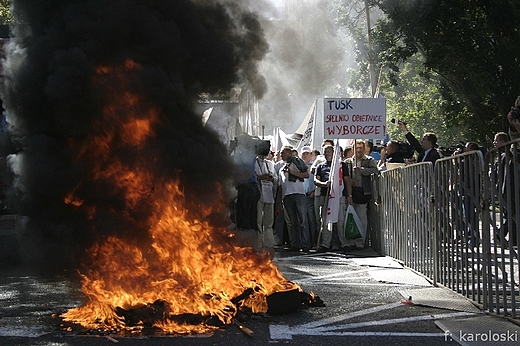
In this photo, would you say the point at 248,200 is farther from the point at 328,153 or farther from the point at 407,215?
the point at 407,215

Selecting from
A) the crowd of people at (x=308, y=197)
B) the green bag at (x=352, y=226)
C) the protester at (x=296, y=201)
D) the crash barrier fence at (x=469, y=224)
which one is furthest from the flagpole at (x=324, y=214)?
the crash barrier fence at (x=469, y=224)

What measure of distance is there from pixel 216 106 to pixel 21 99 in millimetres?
2170

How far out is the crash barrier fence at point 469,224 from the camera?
6.79 metres

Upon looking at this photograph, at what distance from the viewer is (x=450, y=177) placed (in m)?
8.30

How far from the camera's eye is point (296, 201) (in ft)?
47.2

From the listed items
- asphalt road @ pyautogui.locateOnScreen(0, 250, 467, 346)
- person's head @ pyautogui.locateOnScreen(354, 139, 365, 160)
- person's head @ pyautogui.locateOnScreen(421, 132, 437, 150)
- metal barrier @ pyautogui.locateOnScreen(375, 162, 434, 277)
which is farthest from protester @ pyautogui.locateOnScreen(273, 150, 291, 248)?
asphalt road @ pyautogui.locateOnScreen(0, 250, 467, 346)

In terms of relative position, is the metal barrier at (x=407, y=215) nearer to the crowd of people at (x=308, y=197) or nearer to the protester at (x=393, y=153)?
the crowd of people at (x=308, y=197)

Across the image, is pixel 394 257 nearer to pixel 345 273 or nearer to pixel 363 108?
pixel 345 273

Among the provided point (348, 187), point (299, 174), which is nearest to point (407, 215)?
point (348, 187)

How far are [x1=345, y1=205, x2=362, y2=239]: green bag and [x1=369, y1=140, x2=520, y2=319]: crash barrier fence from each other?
8.47ft

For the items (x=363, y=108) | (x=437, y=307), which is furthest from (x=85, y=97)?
(x=363, y=108)

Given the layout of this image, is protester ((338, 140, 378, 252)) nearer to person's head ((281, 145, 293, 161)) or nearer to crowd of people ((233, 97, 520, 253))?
crowd of people ((233, 97, 520, 253))

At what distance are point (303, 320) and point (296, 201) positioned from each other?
7679 millimetres

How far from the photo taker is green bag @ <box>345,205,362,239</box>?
45.1 feet
